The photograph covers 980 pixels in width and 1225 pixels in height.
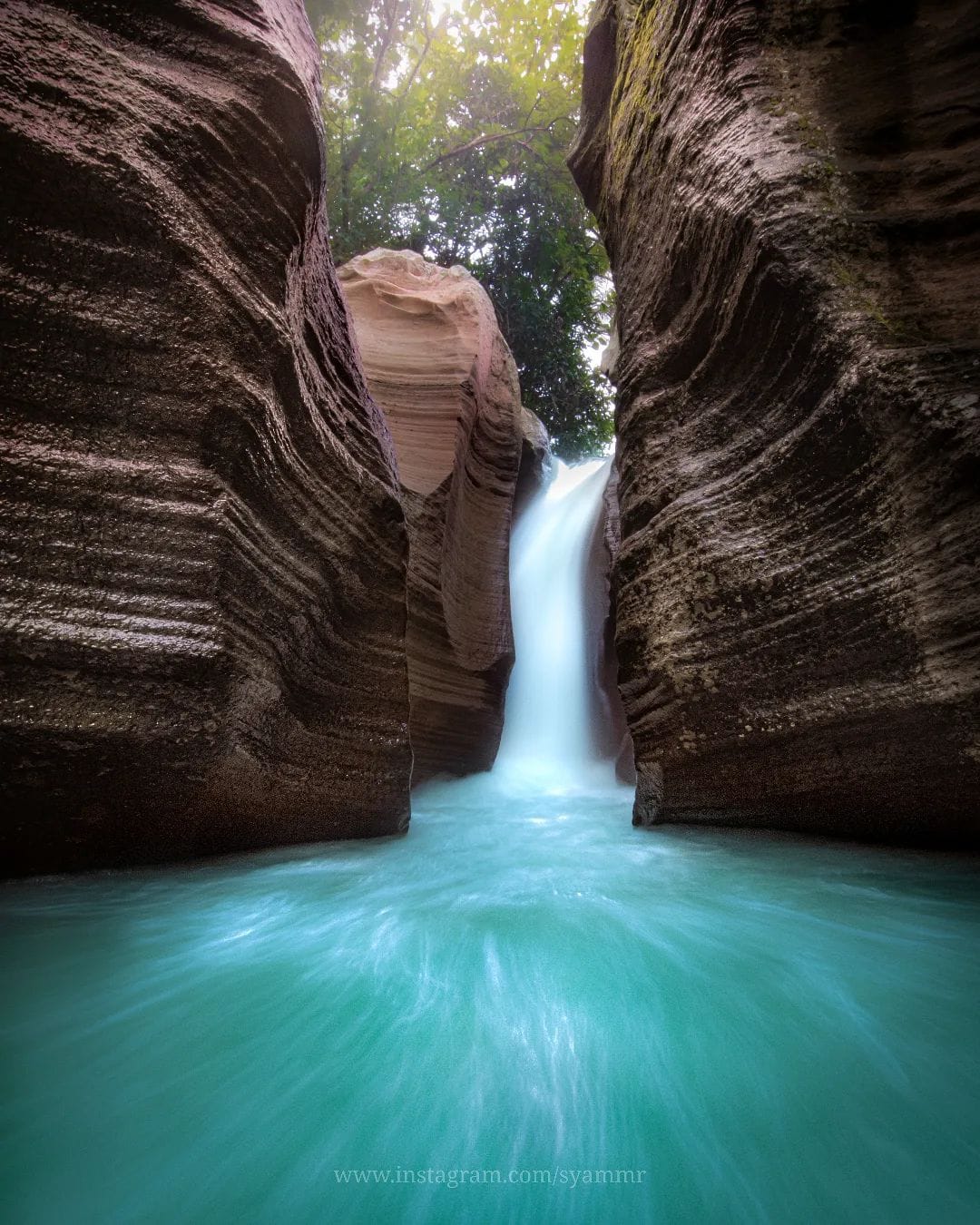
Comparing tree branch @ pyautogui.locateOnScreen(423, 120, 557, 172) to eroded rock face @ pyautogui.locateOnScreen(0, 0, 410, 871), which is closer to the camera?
eroded rock face @ pyautogui.locateOnScreen(0, 0, 410, 871)

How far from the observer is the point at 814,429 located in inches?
124

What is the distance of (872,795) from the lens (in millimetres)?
3057

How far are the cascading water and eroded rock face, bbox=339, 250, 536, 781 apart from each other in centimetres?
391

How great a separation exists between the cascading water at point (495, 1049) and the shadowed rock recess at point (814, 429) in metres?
0.73

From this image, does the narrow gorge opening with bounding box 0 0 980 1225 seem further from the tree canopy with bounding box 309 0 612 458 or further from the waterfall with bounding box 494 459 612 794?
the tree canopy with bounding box 309 0 612 458

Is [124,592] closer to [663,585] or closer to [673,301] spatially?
[663,585]

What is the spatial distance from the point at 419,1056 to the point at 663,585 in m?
3.15

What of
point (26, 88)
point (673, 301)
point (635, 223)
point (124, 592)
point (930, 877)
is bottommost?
point (930, 877)

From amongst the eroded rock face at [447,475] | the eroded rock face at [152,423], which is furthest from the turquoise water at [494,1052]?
the eroded rock face at [447,475]

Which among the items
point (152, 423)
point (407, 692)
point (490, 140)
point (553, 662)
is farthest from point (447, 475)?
point (490, 140)

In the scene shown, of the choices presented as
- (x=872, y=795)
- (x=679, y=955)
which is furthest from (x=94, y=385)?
(x=872, y=795)

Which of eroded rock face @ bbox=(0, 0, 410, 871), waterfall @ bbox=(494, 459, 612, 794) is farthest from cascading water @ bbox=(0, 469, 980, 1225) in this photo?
waterfall @ bbox=(494, 459, 612, 794)

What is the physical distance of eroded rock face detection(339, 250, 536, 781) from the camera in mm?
6652

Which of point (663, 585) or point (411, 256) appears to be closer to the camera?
point (663, 585)
